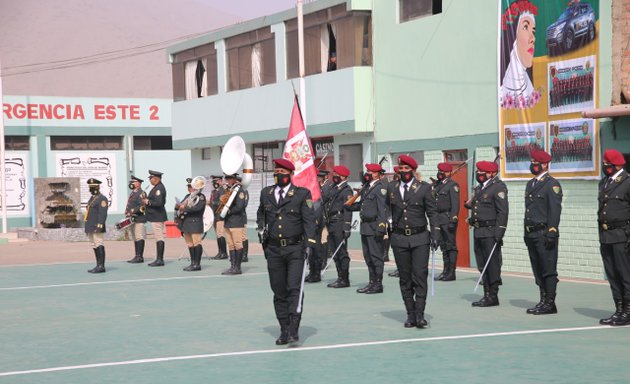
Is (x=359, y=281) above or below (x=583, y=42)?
below

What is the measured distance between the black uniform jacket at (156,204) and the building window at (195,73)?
1159 cm

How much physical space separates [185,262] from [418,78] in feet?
22.6

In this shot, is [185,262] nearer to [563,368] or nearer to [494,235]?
[494,235]

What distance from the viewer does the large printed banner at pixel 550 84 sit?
17.5m

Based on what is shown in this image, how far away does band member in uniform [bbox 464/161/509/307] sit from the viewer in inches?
543

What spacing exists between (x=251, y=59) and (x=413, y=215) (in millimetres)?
18943

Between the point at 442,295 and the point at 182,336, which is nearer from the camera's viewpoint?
the point at 182,336

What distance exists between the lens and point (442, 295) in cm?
1528

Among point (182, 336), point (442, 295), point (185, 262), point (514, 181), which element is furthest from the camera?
point (185, 262)

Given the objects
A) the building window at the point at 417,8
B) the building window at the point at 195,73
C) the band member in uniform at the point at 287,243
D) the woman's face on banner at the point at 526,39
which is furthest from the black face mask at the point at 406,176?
the building window at the point at 195,73

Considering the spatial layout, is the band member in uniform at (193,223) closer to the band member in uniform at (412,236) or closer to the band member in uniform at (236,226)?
the band member in uniform at (236,226)

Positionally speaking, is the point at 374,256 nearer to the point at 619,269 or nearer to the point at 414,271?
the point at 414,271

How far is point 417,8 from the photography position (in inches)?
917

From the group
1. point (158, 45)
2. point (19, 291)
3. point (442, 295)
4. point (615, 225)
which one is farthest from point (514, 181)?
point (158, 45)
